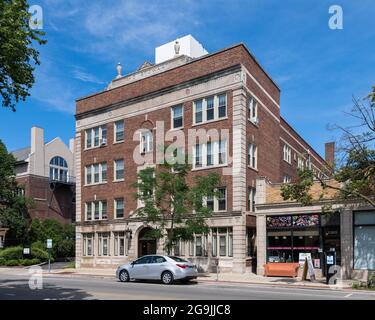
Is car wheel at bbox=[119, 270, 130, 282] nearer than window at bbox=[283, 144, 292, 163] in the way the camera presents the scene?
Yes

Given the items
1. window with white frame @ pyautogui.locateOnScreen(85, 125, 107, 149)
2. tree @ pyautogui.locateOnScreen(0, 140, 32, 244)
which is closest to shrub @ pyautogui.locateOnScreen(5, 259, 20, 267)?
tree @ pyautogui.locateOnScreen(0, 140, 32, 244)

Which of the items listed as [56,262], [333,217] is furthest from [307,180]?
[56,262]

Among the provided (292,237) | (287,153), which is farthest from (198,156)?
(287,153)

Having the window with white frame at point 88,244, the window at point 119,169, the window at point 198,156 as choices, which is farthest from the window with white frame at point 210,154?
the window with white frame at point 88,244

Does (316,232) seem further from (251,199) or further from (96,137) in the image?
(96,137)

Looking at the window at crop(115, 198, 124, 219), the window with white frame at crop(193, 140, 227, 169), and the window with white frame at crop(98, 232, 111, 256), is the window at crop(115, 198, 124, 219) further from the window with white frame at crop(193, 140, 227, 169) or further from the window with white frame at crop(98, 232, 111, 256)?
the window with white frame at crop(193, 140, 227, 169)

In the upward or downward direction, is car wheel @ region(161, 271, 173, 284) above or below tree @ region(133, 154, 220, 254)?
below

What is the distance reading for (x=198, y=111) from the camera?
Result: 34.8m

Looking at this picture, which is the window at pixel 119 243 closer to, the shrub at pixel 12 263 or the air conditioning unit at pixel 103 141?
the air conditioning unit at pixel 103 141

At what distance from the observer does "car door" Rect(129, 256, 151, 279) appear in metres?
24.5

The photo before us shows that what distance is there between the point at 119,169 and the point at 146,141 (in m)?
3.63

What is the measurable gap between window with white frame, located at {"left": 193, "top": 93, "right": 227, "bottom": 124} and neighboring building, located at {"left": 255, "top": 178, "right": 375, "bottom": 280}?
235 inches
